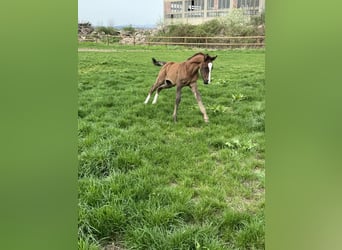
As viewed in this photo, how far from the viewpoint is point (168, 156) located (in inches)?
69.6

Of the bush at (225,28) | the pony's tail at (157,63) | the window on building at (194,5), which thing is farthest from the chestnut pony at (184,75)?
the window on building at (194,5)

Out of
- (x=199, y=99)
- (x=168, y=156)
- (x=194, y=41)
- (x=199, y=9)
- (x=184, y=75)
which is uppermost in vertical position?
(x=199, y=9)

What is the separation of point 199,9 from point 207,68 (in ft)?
0.94

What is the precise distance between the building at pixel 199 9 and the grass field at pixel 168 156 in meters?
0.16

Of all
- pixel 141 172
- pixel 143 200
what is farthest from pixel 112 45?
pixel 143 200

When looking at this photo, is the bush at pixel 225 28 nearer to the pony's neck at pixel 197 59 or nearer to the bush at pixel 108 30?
the pony's neck at pixel 197 59

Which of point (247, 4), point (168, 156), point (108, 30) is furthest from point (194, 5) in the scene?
point (168, 156)

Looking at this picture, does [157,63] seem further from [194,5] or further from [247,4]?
[247,4]

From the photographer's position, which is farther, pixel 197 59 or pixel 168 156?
pixel 197 59

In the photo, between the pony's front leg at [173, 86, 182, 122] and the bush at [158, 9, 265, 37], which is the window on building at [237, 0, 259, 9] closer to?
the bush at [158, 9, 265, 37]

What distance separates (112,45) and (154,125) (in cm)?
44

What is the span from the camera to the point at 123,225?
5.38ft

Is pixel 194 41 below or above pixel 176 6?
below

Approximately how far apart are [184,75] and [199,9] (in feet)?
1.07
